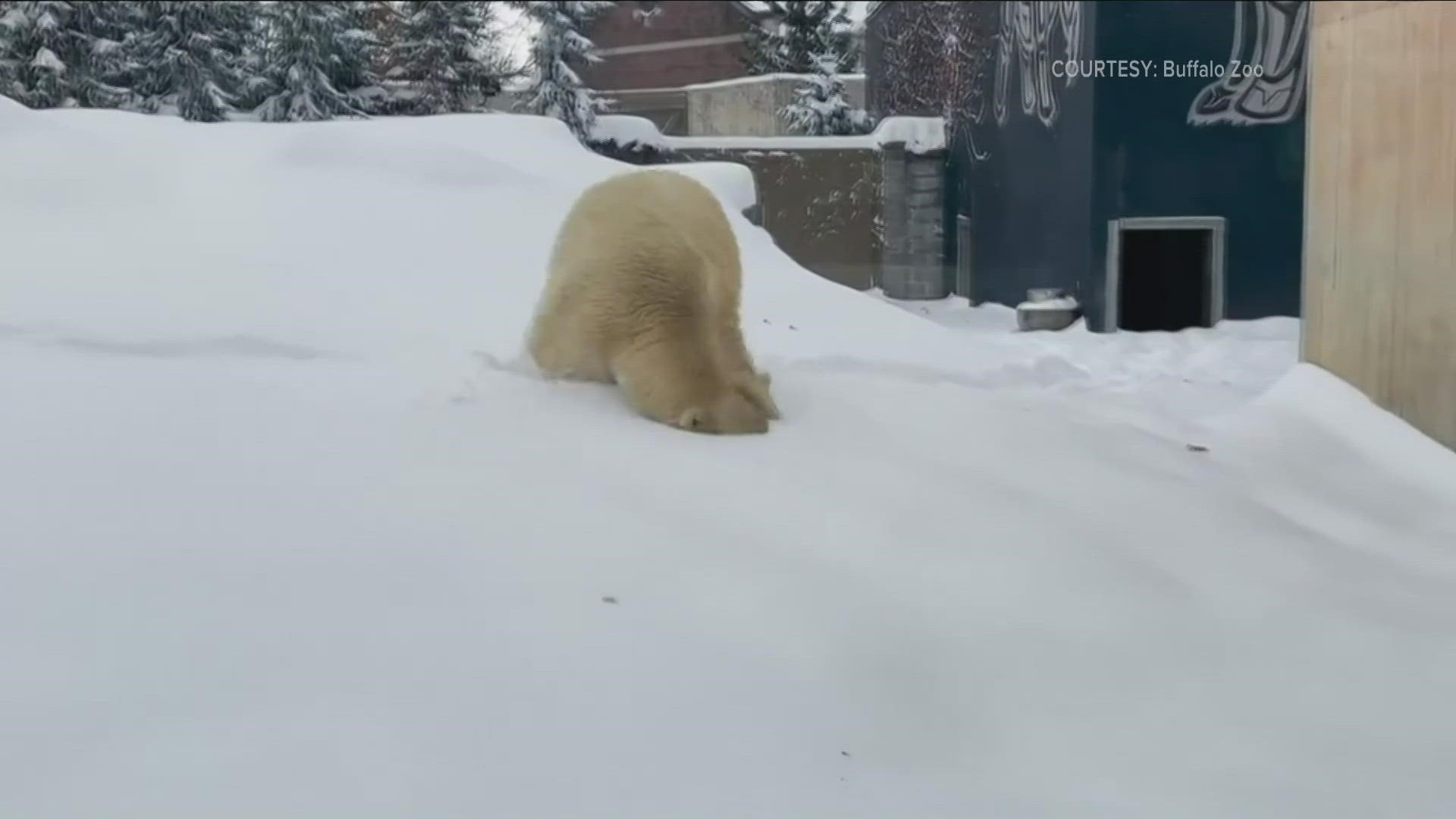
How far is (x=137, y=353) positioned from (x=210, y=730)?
6.28ft

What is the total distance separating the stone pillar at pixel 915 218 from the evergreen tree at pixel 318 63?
186 inches

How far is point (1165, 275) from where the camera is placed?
36.1 feet

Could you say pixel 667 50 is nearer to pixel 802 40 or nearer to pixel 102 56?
pixel 802 40

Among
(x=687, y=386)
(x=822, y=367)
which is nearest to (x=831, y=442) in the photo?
(x=687, y=386)

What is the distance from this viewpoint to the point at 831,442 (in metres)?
3.26

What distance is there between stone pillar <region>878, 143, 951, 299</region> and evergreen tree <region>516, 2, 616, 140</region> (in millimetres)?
2813

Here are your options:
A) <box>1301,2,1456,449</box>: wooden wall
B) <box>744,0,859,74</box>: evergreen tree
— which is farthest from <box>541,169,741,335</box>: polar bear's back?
<box>744,0,859,74</box>: evergreen tree

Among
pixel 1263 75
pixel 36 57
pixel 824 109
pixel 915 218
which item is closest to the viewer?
pixel 36 57

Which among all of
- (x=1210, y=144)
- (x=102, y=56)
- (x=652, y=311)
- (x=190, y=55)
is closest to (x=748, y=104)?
(x=1210, y=144)

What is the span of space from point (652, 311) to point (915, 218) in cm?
901

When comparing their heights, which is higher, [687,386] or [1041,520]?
[687,386]

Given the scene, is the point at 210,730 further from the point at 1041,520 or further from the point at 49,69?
the point at 49,69

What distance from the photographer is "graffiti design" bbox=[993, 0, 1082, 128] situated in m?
10.8

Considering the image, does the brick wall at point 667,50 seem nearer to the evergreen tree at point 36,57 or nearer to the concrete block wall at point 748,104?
the concrete block wall at point 748,104
